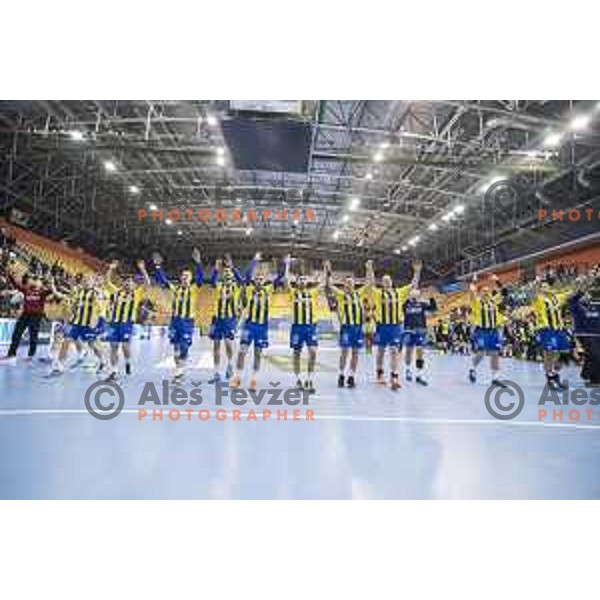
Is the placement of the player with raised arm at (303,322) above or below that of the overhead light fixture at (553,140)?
below

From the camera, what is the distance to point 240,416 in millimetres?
3924

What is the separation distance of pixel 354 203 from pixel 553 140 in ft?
31.5

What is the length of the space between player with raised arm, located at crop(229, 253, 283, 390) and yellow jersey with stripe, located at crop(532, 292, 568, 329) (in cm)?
374

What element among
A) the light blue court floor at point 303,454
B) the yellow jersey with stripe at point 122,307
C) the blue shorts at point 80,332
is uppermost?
the yellow jersey with stripe at point 122,307

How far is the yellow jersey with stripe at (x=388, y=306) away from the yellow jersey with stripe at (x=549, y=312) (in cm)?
196

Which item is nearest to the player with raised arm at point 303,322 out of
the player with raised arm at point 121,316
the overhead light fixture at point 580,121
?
the player with raised arm at point 121,316

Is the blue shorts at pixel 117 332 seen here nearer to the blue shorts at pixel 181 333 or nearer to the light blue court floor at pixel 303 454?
the blue shorts at pixel 181 333

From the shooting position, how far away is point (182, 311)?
5.77m

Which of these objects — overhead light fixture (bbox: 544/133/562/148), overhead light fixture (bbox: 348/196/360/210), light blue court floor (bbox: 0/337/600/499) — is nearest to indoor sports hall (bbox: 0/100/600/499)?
light blue court floor (bbox: 0/337/600/499)

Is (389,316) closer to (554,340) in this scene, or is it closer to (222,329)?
(554,340)

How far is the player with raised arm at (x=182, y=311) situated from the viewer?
5684 millimetres
